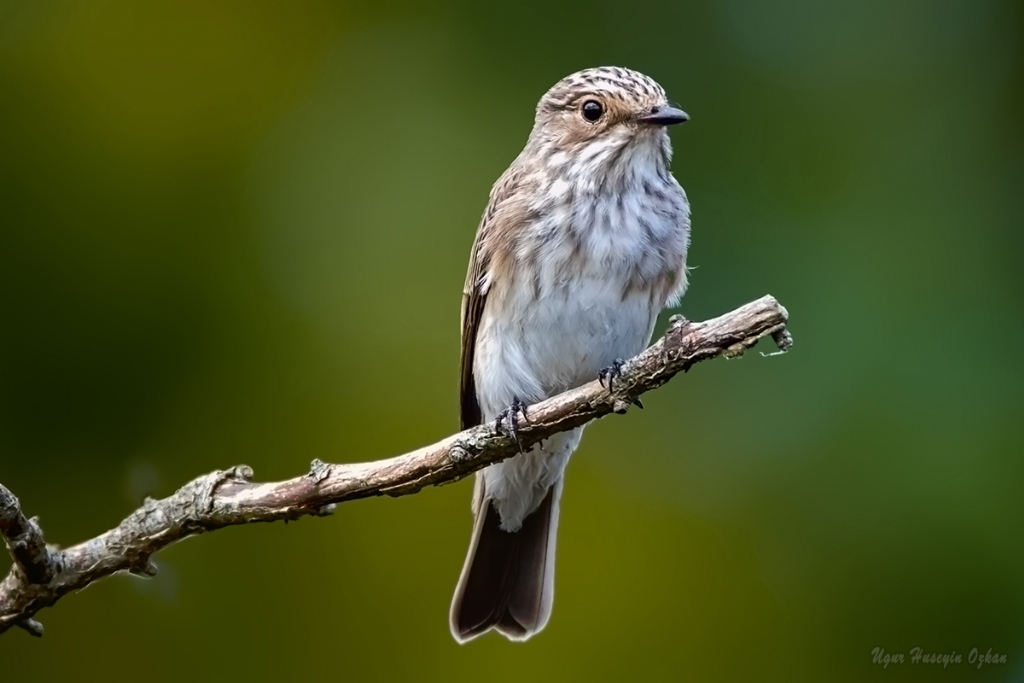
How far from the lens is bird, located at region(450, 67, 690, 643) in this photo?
3.71m

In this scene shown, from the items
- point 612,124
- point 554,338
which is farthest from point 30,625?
point 612,124

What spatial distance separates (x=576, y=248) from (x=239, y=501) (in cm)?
125

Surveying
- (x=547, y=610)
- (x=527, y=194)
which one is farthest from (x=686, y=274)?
(x=547, y=610)

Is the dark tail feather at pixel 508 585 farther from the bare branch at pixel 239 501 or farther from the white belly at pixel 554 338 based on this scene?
the bare branch at pixel 239 501

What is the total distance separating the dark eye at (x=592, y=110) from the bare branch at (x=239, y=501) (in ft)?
3.69

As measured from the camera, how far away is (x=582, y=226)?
371 cm

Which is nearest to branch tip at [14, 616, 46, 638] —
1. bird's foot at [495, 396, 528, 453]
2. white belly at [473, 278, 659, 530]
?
bird's foot at [495, 396, 528, 453]

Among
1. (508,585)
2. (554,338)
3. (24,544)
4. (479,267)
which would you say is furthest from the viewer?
(508,585)

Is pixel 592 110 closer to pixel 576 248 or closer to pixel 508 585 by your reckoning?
pixel 576 248

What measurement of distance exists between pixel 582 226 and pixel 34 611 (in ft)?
6.07

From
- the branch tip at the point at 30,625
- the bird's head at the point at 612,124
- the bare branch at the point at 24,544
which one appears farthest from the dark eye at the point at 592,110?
the branch tip at the point at 30,625

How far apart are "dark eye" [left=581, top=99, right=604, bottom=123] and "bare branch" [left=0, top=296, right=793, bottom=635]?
1.12 metres

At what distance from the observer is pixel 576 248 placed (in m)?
3.70

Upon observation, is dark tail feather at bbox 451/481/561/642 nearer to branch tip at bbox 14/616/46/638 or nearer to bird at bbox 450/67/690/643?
bird at bbox 450/67/690/643
